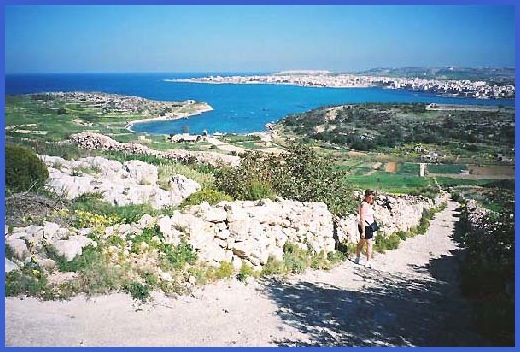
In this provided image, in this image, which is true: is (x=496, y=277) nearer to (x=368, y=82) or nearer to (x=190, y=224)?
(x=368, y=82)

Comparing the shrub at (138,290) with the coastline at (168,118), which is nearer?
the shrub at (138,290)


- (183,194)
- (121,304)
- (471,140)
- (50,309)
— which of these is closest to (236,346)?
(121,304)

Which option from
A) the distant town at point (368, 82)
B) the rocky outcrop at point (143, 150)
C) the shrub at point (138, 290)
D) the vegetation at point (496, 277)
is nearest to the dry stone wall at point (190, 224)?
the rocky outcrop at point (143, 150)

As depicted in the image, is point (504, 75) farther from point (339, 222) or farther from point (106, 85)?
point (106, 85)

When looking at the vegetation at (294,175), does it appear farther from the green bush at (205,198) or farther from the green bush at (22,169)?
the green bush at (22,169)

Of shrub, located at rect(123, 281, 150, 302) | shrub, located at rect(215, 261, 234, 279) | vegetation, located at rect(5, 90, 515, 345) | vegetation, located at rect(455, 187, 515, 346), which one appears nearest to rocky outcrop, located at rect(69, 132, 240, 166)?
vegetation, located at rect(5, 90, 515, 345)

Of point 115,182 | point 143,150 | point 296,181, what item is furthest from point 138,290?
point 296,181
